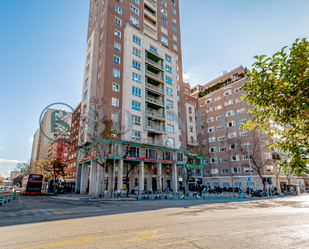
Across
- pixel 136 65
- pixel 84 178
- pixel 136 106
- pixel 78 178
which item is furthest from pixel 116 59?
pixel 78 178

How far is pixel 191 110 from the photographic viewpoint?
59.3 m

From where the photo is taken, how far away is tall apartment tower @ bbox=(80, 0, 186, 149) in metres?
35.6

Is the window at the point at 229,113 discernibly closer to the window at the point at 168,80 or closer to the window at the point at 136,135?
the window at the point at 168,80

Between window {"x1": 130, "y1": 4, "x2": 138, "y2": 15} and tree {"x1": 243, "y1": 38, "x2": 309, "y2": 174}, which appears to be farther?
window {"x1": 130, "y1": 4, "x2": 138, "y2": 15}

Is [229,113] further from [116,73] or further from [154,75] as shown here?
[116,73]

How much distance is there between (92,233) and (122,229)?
1134 millimetres

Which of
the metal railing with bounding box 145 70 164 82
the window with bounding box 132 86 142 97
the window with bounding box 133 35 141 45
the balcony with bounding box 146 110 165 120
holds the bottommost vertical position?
the balcony with bounding box 146 110 165 120

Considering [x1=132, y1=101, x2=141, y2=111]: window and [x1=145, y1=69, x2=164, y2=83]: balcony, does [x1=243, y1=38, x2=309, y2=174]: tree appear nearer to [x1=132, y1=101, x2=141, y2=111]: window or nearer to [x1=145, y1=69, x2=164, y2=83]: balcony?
[x1=132, y1=101, x2=141, y2=111]: window

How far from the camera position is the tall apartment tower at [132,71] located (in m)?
35.6

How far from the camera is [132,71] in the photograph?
37.7 metres

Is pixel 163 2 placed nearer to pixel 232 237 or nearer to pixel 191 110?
pixel 191 110

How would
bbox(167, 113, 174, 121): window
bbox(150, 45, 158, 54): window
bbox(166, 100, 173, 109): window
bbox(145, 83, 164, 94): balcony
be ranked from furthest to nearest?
bbox(166, 100, 173, 109): window
bbox(150, 45, 158, 54): window
bbox(167, 113, 174, 121): window
bbox(145, 83, 164, 94): balcony

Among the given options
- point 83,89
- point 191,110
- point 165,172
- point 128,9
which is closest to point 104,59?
point 83,89

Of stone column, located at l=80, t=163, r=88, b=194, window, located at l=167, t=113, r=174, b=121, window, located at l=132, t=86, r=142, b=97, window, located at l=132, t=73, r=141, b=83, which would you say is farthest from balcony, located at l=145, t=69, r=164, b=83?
stone column, located at l=80, t=163, r=88, b=194
